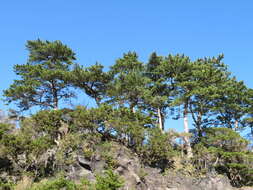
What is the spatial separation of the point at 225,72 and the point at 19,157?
1914 centimetres

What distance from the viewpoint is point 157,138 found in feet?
40.5

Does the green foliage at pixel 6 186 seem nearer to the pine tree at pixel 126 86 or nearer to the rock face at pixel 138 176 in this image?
the rock face at pixel 138 176

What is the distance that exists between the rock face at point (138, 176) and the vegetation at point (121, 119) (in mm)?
381

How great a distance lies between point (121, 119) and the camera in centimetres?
1245

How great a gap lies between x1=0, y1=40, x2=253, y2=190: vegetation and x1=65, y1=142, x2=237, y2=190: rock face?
381 mm

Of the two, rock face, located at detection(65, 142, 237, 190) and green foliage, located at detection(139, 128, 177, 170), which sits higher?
green foliage, located at detection(139, 128, 177, 170)

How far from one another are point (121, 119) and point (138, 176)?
336 centimetres

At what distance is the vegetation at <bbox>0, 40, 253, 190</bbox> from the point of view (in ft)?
35.3

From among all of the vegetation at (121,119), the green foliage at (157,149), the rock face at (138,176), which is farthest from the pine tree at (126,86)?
the rock face at (138,176)

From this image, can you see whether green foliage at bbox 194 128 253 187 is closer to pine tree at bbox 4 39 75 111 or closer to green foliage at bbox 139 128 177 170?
green foliage at bbox 139 128 177 170

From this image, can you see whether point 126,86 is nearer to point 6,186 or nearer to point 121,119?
point 121,119

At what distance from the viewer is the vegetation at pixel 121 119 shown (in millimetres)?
10766

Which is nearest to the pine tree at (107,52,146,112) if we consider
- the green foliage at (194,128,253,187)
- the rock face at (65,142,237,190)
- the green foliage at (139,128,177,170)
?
the green foliage at (139,128,177,170)

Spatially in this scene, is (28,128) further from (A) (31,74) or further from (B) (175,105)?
(B) (175,105)
